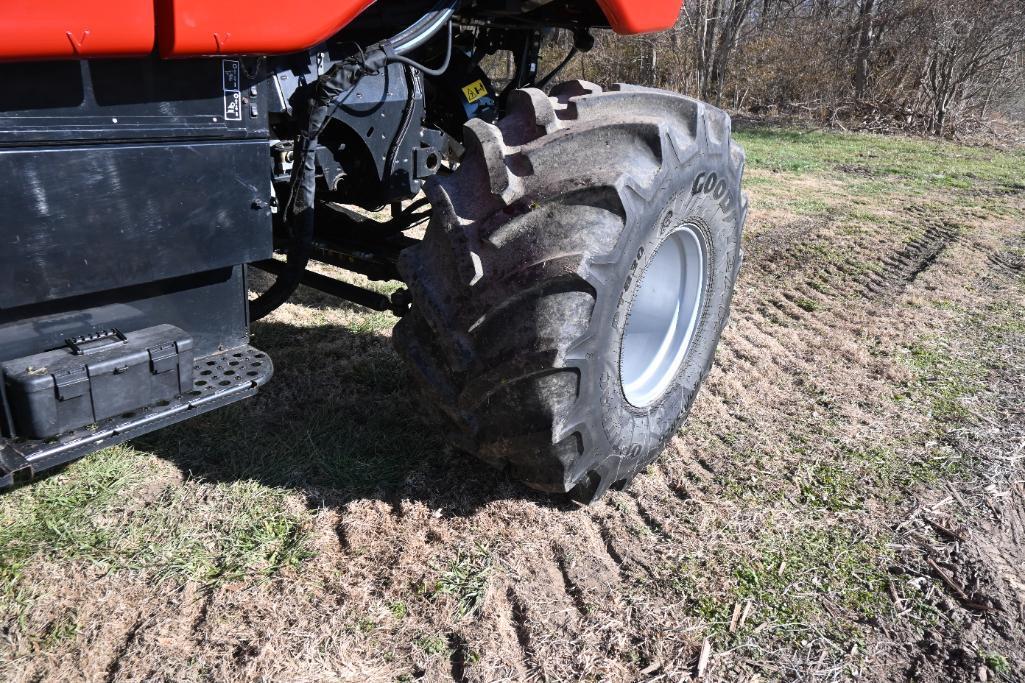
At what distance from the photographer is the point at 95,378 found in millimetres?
1843

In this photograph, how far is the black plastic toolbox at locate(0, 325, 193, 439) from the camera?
1757mm

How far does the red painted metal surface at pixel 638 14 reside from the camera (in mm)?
2469

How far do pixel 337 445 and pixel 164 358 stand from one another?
96cm

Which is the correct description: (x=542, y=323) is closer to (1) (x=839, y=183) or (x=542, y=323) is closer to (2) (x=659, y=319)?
(2) (x=659, y=319)

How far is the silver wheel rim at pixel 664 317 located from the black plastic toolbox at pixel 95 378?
1.36 m

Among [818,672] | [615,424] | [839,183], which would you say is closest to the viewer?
[818,672]

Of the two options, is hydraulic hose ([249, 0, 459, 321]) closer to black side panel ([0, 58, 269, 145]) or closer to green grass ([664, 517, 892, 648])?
black side panel ([0, 58, 269, 145])

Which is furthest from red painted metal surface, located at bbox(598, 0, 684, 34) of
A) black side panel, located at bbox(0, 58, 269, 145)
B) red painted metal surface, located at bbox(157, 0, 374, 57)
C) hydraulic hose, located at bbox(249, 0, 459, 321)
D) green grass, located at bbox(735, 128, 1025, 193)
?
green grass, located at bbox(735, 128, 1025, 193)

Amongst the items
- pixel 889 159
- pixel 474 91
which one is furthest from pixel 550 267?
pixel 889 159

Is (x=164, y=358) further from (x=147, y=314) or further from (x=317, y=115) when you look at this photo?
(x=317, y=115)

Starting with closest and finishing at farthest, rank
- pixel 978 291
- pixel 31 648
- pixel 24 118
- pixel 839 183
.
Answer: pixel 24 118
pixel 31 648
pixel 978 291
pixel 839 183

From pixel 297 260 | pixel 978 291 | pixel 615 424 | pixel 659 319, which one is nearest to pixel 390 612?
pixel 615 424

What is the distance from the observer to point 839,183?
8.29 meters

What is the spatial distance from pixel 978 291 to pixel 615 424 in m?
3.74
